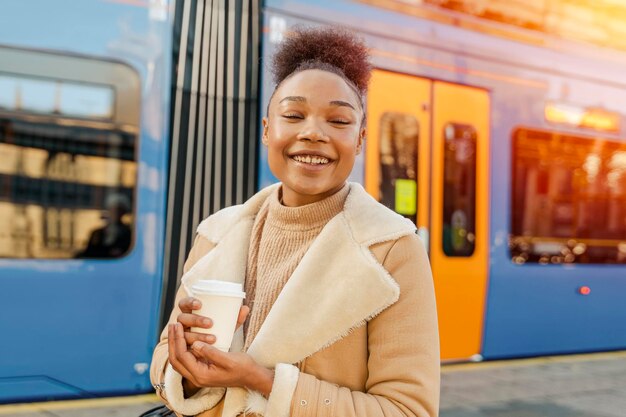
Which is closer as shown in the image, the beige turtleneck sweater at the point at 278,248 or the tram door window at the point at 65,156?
the beige turtleneck sweater at the point at 278,248

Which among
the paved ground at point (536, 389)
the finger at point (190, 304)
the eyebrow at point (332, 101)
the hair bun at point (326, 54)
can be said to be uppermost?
the hair bun at point (326, 54)

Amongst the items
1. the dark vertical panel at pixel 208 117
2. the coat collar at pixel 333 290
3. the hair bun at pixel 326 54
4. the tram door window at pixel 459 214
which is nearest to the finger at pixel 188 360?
the coat collar at pixel 333 290

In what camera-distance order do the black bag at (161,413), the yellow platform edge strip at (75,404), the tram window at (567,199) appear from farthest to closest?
the tram window at (567,199) → the yellow platform edge strip at (75,404) → the black bag at (161,413)

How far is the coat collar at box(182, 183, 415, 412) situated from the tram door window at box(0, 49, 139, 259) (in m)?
2.76

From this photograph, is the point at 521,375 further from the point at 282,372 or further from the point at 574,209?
the point at 282,372

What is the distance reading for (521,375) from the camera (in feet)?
16.3

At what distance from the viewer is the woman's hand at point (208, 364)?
1151 millimetres

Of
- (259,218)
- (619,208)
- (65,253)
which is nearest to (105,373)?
(65,253)

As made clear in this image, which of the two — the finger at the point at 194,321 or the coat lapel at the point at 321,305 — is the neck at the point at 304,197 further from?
the finger at the point at 194,321

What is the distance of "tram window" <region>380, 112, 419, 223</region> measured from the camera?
493 centimetres

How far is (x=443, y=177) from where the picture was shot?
522 cm

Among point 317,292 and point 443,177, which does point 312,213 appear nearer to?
point 317,292

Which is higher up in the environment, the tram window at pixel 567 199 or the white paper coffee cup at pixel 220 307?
the tram window at pixel 567 199

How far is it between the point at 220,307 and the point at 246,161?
3185 millimetres
